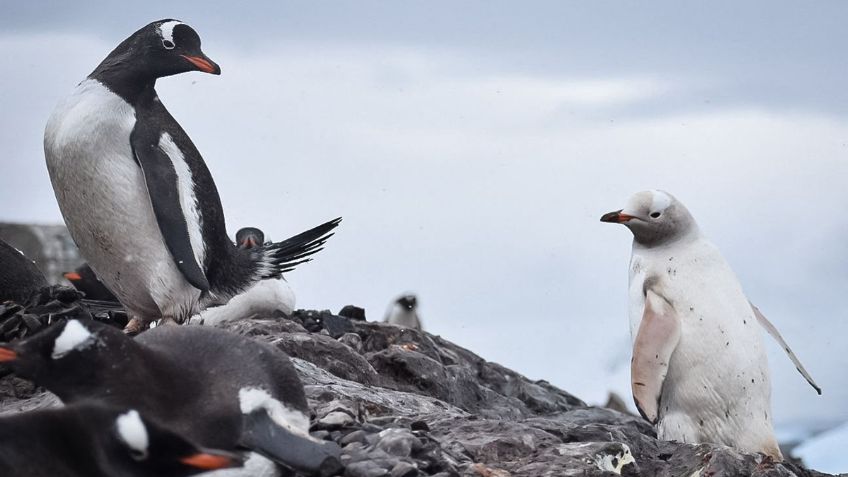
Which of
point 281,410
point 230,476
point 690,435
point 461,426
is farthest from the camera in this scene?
point 690,435

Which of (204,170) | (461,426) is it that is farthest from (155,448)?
(204,170)

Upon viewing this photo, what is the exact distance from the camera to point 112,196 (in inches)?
242

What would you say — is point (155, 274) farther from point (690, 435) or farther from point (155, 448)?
point (155, 448)

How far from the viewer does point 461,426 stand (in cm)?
411

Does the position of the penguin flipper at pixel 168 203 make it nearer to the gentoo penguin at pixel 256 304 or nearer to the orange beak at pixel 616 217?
the gentoo penguin at pixel 256 304

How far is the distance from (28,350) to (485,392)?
3.77m

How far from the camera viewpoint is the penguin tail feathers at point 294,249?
7301 mm

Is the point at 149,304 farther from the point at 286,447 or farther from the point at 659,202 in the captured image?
the point at 286,447

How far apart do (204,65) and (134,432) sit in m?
3.83

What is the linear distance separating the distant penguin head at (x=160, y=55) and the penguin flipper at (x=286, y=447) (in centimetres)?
344

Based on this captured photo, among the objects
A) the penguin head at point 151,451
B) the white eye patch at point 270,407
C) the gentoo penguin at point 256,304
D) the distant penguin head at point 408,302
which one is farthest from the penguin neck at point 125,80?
the distant penguin head at point 408,302

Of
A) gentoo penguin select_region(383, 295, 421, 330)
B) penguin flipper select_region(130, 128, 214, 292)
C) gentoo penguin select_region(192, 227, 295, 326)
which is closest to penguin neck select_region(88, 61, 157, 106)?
penguin flipper select_region(130, 128, 214, 292)

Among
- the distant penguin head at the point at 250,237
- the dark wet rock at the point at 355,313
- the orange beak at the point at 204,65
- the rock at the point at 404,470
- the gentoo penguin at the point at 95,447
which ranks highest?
the orange beak at the point at 204,65

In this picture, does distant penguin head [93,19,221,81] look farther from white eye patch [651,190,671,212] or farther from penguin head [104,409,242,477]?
penguin head [104,409,242,477]
